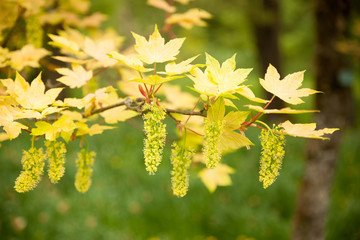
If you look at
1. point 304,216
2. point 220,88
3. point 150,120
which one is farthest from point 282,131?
point 304,216

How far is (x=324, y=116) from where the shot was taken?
2.47 meters

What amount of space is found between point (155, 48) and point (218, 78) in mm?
225

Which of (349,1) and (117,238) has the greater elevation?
(349,1)

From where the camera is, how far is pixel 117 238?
2.99 metres

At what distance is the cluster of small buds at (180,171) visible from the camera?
989 mm

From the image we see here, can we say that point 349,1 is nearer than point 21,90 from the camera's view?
No

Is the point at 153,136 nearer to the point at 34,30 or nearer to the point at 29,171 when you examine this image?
the point at 29,171

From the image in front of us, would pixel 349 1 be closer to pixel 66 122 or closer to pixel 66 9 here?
pixel 66 9

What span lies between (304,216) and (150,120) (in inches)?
88.0

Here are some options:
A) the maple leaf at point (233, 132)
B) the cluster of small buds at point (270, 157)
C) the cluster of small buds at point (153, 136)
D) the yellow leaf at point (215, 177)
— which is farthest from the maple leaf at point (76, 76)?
the yellow leaf at point (215, 177)

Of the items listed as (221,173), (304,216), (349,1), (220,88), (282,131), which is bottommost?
(304,216)

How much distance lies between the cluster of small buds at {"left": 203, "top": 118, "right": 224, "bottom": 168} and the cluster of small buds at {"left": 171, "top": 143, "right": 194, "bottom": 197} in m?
0.13

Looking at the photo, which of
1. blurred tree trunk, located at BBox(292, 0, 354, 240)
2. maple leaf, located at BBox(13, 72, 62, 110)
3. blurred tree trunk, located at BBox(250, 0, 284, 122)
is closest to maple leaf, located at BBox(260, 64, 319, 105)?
maple leaf, located at BBox(13, 72, 62, 110)

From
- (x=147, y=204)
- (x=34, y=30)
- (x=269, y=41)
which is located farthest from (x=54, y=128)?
(x=269, y=41)
